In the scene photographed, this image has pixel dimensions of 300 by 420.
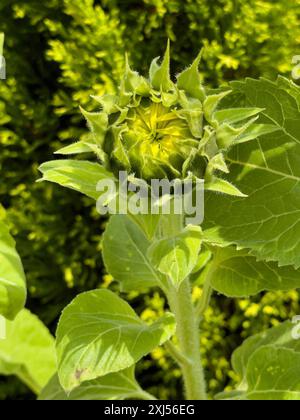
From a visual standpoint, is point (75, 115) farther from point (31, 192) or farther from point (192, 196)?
point (192, 196)

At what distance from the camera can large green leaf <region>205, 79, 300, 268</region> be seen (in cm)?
86

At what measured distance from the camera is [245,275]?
963 mm

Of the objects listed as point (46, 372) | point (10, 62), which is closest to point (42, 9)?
point (10, 62)

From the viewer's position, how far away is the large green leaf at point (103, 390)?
0.98 metres

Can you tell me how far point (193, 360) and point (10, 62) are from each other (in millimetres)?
821

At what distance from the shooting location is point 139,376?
172cm

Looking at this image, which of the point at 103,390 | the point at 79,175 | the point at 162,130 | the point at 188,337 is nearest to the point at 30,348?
the point at 103,390

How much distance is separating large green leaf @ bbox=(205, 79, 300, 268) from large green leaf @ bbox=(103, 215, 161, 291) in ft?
0.59

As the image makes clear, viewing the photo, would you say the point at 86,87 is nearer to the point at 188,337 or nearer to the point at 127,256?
the point at 127,256

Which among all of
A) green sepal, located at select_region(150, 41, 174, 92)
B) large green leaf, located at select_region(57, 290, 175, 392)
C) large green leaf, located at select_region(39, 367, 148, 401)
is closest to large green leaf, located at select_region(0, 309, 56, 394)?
large green leaf, located at select_region(39, 367, 148, 401)

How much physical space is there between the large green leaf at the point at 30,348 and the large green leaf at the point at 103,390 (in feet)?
0.31

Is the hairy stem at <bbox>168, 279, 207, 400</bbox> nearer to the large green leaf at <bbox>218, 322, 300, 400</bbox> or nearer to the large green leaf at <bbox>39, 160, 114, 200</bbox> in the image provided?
the large green leaf at <bbox>218, 322, 300, 400</bbox>
